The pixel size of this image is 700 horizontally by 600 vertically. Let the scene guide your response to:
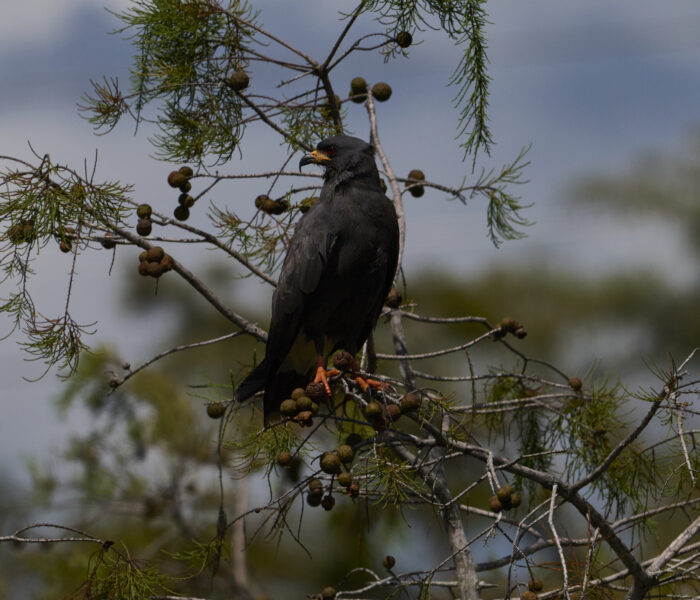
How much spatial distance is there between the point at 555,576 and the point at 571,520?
650 centimetres

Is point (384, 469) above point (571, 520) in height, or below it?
below

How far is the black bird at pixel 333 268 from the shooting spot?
12.4 ft

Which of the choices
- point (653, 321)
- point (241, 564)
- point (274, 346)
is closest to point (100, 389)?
point (241, 564)

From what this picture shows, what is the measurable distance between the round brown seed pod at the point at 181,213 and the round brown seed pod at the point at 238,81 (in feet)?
1.75

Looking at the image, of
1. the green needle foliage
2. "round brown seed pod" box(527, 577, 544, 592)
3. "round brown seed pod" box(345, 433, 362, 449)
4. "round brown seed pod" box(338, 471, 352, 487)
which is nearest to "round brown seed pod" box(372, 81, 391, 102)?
the green needle foliage

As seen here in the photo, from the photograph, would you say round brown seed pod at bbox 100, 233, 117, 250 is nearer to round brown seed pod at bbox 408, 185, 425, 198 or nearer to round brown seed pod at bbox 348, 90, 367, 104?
round brown seed pod at bbox 348, 90, 367, 104

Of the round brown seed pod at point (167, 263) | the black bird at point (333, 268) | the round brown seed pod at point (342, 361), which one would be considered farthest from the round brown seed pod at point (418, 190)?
the round brown seed pod at point (167, 263)

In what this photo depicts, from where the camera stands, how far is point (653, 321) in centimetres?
1709

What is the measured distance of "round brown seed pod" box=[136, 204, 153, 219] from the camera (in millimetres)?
3238

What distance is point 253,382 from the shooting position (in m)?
3.85

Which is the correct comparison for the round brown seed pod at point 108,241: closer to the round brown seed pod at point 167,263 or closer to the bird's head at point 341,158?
the round brown seed pod at point 167,263

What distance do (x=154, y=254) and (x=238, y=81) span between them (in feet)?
2.75

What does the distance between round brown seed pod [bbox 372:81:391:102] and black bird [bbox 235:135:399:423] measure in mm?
239

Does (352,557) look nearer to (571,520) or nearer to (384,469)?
(571,520)
